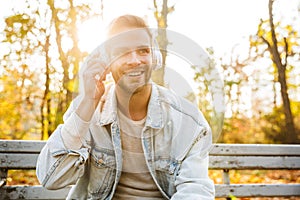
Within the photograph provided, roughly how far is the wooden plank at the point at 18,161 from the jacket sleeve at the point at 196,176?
1.07m

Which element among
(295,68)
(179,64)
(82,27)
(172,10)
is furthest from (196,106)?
(295,68)

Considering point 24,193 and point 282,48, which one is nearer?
point 24,193

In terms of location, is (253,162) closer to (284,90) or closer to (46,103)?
(46,103)

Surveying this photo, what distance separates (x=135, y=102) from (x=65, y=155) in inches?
18.3

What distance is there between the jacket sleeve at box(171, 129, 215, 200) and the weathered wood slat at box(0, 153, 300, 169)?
754mm

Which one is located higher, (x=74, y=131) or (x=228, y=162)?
(x=74, y=131)

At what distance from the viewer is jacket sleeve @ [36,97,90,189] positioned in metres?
1.69

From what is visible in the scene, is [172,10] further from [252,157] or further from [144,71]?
[144,71]

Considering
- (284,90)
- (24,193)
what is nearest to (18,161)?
(24,193)

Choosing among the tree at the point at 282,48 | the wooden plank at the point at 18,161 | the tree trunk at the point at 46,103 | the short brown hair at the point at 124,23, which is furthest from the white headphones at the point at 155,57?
the tree at the point at 282,48

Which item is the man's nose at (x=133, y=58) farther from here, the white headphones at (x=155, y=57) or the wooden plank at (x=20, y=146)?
the wooden plank at (x=20, y=146)

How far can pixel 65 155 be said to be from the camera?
5.63 ft

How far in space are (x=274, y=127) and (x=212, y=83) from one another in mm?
8631

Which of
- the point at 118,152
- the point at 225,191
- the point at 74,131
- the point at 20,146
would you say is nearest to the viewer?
the point at 74,131
